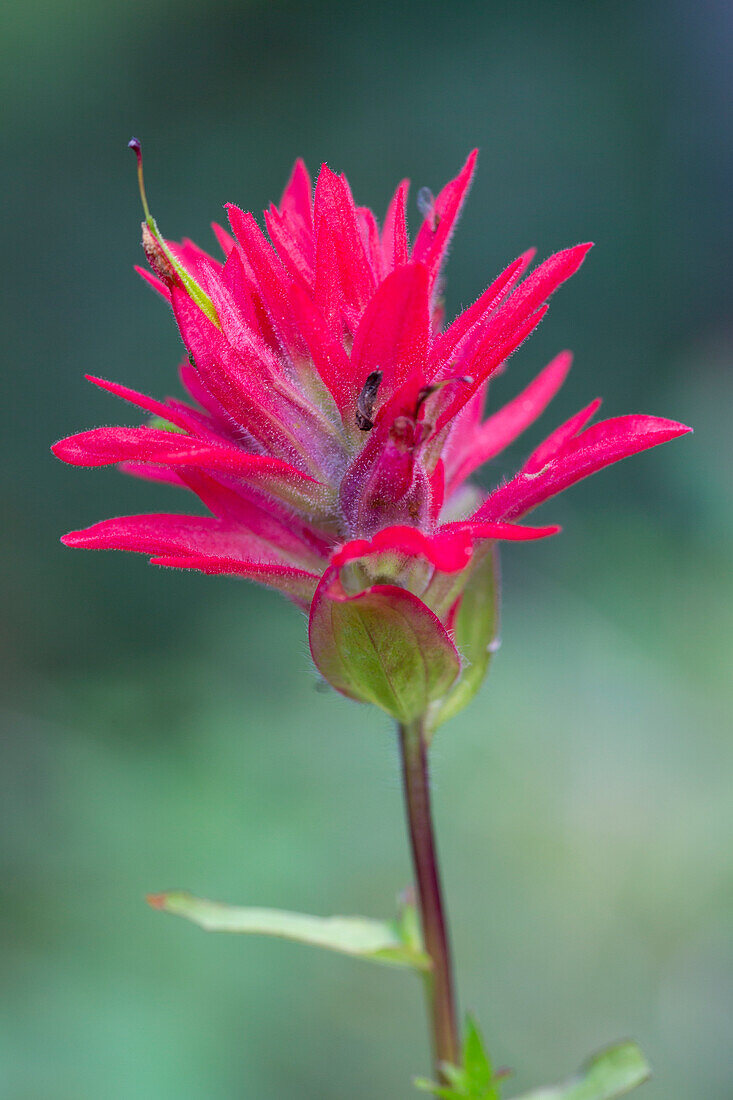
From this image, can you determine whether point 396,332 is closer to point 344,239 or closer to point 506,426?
point 344,239

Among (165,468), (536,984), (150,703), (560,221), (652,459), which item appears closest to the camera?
(165,468)

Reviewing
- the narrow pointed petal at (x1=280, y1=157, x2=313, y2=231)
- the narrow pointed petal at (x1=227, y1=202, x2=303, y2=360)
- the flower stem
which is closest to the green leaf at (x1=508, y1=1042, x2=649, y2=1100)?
the flower stem

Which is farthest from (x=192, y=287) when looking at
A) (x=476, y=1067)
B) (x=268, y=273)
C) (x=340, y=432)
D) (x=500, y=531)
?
(x=476, y=1067)

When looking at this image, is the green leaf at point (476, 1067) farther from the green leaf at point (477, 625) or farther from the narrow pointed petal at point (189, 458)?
the narrow pointed petal at point (189, 458)

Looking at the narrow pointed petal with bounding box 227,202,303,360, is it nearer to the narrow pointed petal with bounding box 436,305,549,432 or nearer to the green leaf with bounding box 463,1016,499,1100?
the narrow pointed petal with bounding box 436,305,549,432

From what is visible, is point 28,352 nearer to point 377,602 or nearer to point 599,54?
point 599,54

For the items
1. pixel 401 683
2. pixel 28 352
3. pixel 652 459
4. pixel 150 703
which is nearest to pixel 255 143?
pixel 28 352
